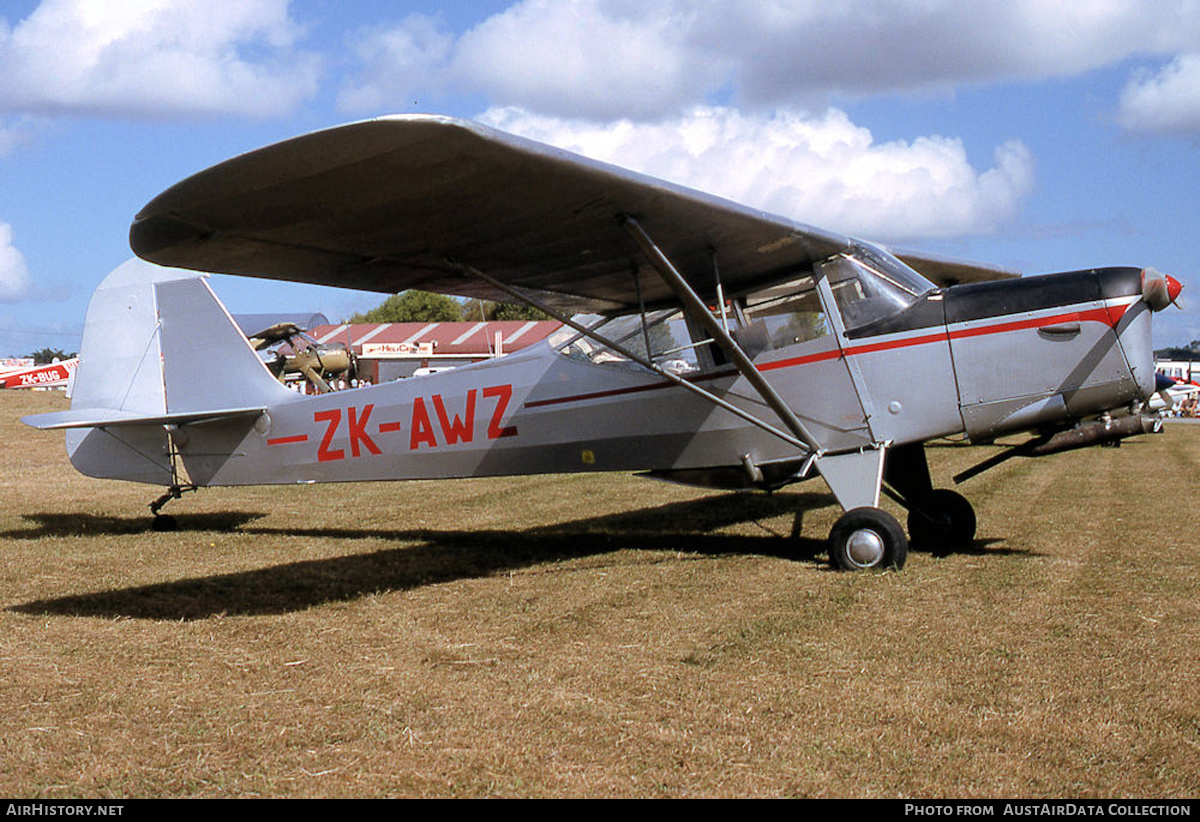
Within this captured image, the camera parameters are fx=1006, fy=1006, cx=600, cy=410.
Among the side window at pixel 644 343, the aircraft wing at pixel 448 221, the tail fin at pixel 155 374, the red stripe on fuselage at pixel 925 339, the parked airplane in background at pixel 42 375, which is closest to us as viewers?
the aircraft wing at pixel 448 221

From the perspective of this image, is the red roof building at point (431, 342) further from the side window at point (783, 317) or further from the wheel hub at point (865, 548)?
the wheel hub at point (865, 548)

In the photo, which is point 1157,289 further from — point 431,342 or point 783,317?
point 431,342

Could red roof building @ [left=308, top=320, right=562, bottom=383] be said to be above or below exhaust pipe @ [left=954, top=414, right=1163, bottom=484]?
above

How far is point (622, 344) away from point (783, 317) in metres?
1.24

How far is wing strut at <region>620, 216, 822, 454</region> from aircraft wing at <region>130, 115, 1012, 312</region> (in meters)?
0.18

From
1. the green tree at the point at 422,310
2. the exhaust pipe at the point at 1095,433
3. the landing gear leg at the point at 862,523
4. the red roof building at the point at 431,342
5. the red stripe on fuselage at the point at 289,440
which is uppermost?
the green tree at the point at 422,310

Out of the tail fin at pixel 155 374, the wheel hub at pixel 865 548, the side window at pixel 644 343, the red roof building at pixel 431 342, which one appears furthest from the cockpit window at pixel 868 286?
the red roof building at pixel 431 342

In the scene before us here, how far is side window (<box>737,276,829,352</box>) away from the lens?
23.1 ft

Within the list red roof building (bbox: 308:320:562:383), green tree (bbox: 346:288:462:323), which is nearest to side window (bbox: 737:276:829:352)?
red roof building (bbox: 308:320:562:383)

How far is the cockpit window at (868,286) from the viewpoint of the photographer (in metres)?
6.83

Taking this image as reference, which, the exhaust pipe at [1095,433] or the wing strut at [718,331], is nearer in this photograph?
the wing strut at [718,331]

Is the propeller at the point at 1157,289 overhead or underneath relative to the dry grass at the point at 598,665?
overhead

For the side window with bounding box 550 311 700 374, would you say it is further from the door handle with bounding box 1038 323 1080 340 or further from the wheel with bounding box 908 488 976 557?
the door handle with bounding box 1038 323 1080 340

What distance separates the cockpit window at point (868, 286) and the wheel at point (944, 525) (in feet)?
5.20
